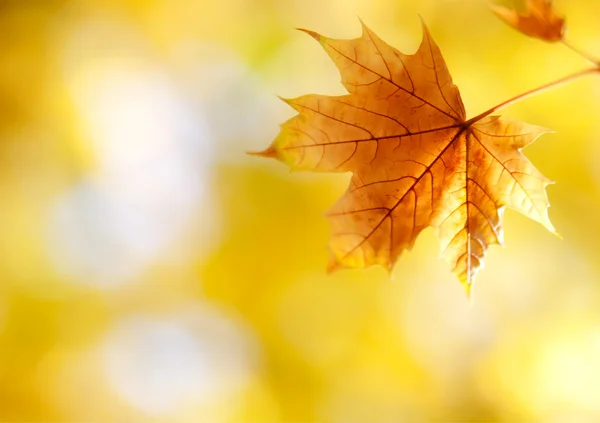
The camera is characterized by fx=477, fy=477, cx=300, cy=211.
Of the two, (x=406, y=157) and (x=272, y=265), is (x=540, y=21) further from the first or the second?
(x=272, y=265)

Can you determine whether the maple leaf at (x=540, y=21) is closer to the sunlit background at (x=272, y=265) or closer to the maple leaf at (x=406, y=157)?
the maple leaf at (x=406, y=157)

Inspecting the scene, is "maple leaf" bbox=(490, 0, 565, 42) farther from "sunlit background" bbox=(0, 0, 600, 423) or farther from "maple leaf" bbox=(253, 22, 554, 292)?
"sunlit background" bbox=(0, 0, 600, 423)

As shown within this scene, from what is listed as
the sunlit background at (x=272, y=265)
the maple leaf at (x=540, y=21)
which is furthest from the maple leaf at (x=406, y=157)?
the sunlit background at (x=272, y=265)

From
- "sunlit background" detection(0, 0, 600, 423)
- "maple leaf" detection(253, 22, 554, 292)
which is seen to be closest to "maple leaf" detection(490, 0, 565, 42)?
"maple leaf" detection(253, 22, 554, 292)

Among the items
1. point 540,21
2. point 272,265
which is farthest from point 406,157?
point 272,265

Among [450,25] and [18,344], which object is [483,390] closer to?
[450,25]
